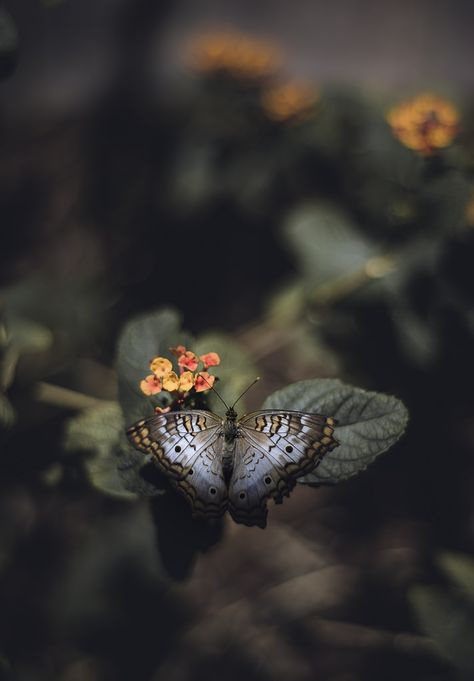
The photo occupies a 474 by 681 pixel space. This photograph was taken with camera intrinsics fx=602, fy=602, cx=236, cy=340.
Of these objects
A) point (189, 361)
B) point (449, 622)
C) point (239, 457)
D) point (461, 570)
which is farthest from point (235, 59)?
point (449, 622)

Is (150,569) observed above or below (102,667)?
above

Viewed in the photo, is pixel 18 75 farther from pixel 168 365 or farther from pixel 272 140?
pixel 168 365

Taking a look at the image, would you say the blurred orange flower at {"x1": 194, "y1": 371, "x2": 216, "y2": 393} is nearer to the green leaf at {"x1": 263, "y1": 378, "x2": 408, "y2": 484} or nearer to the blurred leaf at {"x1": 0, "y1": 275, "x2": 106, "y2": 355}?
the green leaf at {"x1": 263, "y1": 378, "x2": 408, "y2": 484}

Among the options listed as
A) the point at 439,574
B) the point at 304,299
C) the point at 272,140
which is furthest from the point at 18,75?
the point at 439,574

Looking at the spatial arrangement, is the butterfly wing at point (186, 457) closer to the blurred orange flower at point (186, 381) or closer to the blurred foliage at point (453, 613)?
the blurred orange flower at point (186, 381)

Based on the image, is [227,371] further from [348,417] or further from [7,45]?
[7,45]

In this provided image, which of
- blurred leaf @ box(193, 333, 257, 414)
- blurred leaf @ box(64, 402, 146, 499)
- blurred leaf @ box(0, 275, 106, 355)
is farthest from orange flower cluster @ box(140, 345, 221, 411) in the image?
blurred leaf @ box(0, 275, 106, 355)
